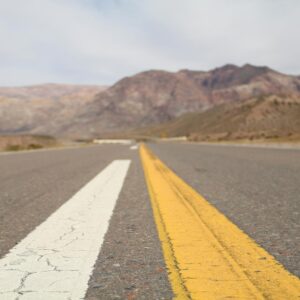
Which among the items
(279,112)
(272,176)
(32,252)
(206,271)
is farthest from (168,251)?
(279,112)

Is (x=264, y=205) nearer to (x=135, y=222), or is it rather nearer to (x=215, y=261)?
(x=135, y=222)

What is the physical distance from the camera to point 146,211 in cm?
411

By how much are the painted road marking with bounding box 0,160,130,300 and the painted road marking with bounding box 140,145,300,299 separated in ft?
1.60

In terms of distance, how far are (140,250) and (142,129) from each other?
190249 millimetres

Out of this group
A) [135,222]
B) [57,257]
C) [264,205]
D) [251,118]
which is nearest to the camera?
[57,257]

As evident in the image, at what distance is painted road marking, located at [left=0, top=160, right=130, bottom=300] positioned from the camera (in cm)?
190

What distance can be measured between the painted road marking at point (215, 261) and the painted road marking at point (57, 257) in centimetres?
49

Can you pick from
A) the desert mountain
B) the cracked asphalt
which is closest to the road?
the cracked asphalt

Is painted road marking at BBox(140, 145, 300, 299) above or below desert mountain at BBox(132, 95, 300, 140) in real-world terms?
below

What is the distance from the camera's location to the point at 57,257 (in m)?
2.43

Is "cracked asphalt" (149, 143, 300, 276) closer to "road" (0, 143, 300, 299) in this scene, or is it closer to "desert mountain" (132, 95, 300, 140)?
"road" (0, 143, 300, 299)

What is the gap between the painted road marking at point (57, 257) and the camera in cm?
190

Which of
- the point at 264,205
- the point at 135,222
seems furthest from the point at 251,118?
the point at 135,222

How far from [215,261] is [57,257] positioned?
95 cm
